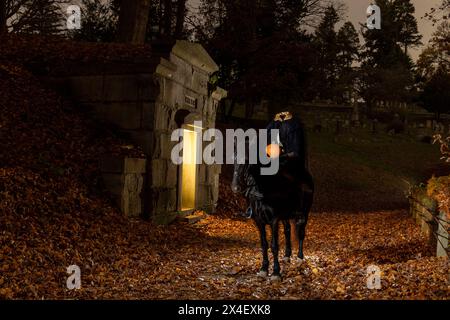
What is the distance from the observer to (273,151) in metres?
6.03

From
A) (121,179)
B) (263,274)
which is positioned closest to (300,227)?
(263,274)

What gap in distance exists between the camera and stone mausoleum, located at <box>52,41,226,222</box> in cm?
1088

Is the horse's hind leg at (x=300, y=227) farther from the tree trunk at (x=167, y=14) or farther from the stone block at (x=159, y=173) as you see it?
the tree trunk at (x=167, y=14)

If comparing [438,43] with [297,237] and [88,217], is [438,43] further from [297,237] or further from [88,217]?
[88,217]

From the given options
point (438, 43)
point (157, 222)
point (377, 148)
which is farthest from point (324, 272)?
point (377, 148)

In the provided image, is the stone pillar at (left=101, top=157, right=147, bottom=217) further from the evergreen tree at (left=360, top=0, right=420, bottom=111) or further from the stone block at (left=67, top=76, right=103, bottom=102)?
the evergreen tree at (left=360, top=0, right=420, bottom=111)

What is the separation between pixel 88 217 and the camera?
9.09 metres

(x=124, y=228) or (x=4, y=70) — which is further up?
(x=4, y=70)

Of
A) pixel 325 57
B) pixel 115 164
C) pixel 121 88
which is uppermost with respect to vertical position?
pixel 325 57

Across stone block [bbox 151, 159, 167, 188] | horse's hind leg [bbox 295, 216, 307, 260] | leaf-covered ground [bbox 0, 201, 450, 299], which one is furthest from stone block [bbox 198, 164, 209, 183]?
horse's hind leg [bbox 295, 216, 307, 260]

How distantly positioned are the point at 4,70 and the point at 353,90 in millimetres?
40036

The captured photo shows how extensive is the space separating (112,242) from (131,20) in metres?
12.2

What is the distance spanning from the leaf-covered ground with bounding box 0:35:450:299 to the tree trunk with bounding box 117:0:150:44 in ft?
13.9

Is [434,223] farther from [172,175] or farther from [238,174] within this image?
[172,175]
